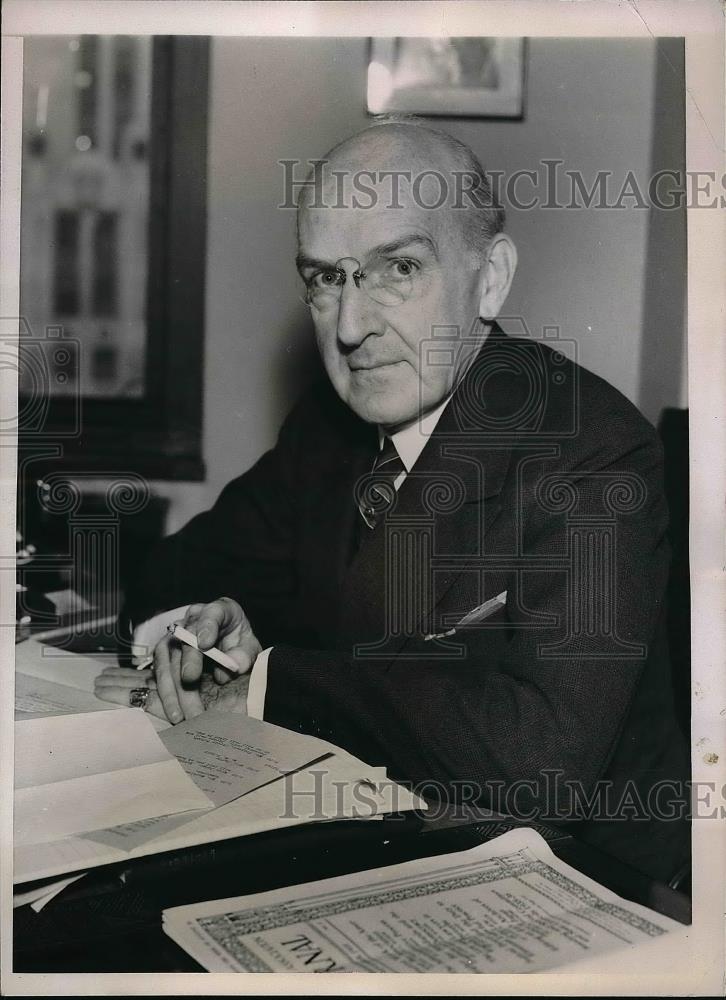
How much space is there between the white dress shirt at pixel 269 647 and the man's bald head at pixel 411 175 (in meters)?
0.21

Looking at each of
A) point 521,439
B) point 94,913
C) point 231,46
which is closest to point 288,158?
point 231,46

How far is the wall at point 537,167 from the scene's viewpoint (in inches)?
39.4

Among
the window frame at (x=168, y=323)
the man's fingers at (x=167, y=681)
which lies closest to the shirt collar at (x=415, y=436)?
the window frame at (x=168, y=323)

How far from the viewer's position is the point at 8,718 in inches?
39.3

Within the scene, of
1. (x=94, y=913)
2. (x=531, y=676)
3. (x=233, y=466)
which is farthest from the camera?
(x=233, y=466)

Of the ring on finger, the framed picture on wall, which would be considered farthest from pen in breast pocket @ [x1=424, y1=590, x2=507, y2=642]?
the framed picture on wall

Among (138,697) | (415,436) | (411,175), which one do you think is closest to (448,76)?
(411,175)

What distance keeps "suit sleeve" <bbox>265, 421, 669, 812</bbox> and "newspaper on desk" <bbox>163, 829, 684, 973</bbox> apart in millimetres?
122

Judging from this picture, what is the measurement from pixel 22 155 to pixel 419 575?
0.65 meters

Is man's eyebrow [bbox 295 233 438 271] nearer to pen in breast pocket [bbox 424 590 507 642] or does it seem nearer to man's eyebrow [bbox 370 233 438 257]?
man's eyebrow [bbox 370 233 438 257]

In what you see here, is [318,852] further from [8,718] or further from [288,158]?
[288,158]

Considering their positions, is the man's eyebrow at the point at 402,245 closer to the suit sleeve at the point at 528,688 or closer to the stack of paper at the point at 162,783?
the suit sleeve at the point at 528,688

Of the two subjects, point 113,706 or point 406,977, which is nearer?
point 406,977

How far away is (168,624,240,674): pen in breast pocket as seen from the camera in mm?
1037
